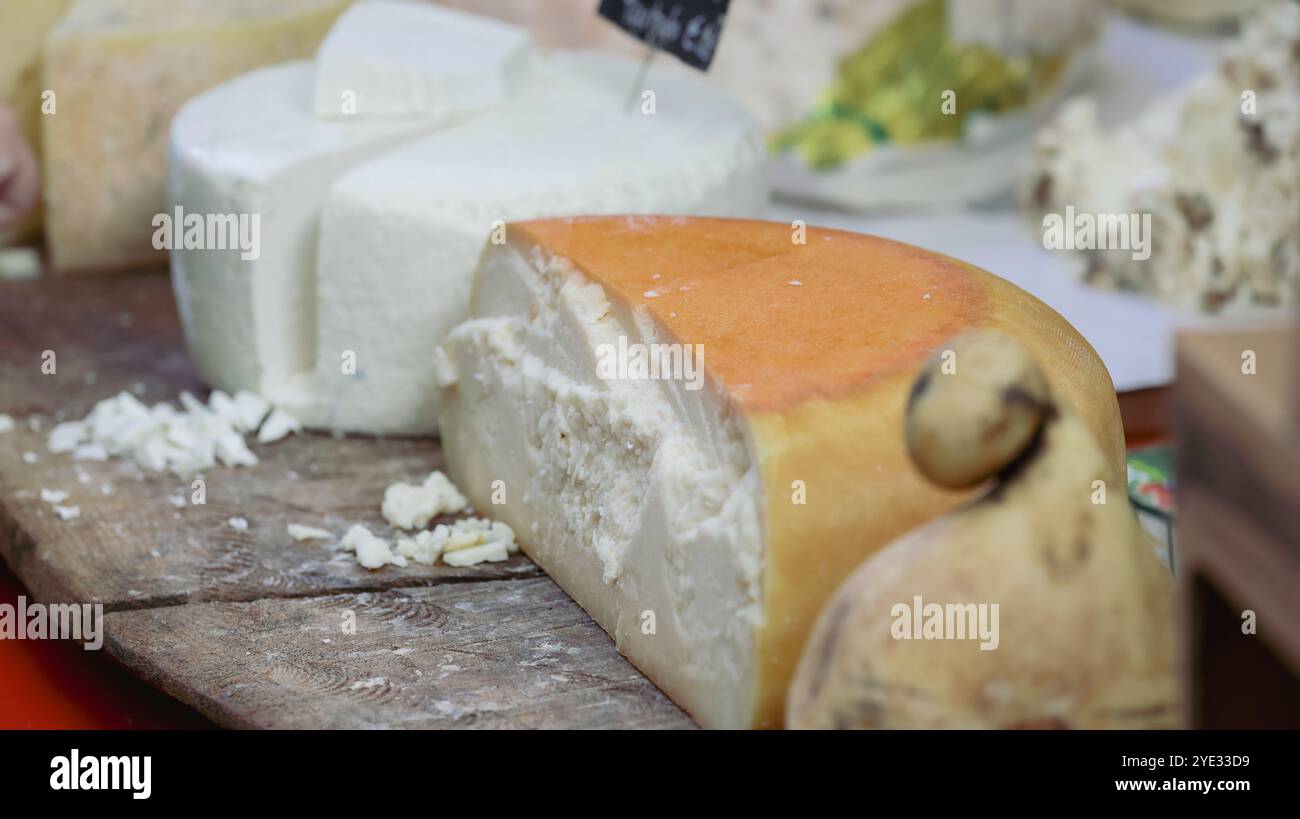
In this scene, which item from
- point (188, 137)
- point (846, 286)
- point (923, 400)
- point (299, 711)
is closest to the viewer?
point (923, 400)

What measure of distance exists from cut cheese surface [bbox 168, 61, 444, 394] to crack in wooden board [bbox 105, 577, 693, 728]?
2.06 feet

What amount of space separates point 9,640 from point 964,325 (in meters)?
1.26

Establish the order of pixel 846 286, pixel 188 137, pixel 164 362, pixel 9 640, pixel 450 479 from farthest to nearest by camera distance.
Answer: pixel 164 362
pixel 188 137
pixel 450 479
pixel 9 640
pixel 846 286

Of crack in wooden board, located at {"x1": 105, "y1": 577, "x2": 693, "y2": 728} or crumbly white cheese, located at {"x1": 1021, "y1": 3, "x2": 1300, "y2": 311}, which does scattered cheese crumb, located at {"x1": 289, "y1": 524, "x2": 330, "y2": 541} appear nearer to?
crack in wooden board, located at {"x1": 105, "y1": 577, "x2": 693, "y2": 728}

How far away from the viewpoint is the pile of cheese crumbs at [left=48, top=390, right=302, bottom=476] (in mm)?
2156

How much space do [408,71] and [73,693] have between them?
1091 mm

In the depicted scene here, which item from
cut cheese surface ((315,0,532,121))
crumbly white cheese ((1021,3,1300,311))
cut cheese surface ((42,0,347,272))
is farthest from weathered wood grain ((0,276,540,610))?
crumbly white cheese ((1021,3,1300,311))

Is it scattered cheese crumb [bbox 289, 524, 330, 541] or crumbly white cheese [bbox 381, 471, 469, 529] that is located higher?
crumbly white cheese [bbox 381, 471, 469, 529]

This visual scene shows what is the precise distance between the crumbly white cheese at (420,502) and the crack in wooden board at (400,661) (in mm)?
193

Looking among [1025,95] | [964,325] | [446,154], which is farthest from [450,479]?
[1025,95]

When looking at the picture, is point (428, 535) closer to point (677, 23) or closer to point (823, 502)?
point (823, 502)

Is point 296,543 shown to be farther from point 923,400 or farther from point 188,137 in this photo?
point 923,400

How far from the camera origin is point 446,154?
7.29 feet

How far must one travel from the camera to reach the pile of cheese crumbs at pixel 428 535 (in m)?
1.85
